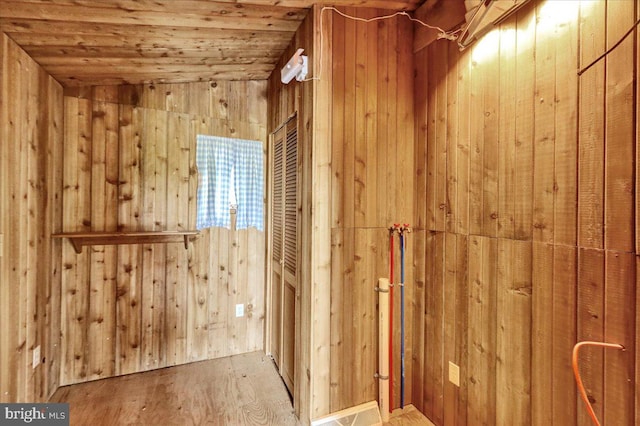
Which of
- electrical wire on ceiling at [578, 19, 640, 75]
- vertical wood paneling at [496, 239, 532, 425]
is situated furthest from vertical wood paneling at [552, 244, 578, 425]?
electrical wire on ceiling at [578, 19, 640, 75]

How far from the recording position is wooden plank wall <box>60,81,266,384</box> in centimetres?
250

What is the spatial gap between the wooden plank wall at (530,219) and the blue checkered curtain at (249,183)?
164 cm

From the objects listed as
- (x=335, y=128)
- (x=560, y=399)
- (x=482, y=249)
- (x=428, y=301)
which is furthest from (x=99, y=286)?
(x=560, y=399)

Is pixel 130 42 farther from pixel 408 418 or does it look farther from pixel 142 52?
pixel 408 418

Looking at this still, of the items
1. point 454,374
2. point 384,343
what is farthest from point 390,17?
point 454,374

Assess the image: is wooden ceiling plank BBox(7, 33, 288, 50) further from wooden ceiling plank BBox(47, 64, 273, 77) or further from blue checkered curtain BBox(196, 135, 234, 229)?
blue checkered curtain BBox(196, 135, 234, 229)

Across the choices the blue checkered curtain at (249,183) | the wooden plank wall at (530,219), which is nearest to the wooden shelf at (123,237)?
the blue checkered curtain at (249,183)

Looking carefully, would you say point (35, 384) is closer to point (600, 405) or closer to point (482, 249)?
point (482, 249)

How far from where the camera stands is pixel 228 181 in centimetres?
292

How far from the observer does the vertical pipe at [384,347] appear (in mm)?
1999

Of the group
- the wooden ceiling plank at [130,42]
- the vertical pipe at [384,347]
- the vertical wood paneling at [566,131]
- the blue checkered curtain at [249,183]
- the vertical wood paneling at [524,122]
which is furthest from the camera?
the blue checkered curtain at [249,183]

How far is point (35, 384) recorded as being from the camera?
2.08m

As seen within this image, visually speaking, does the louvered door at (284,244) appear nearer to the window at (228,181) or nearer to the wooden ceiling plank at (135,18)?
the window at (228,181)

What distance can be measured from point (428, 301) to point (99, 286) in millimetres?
2707
